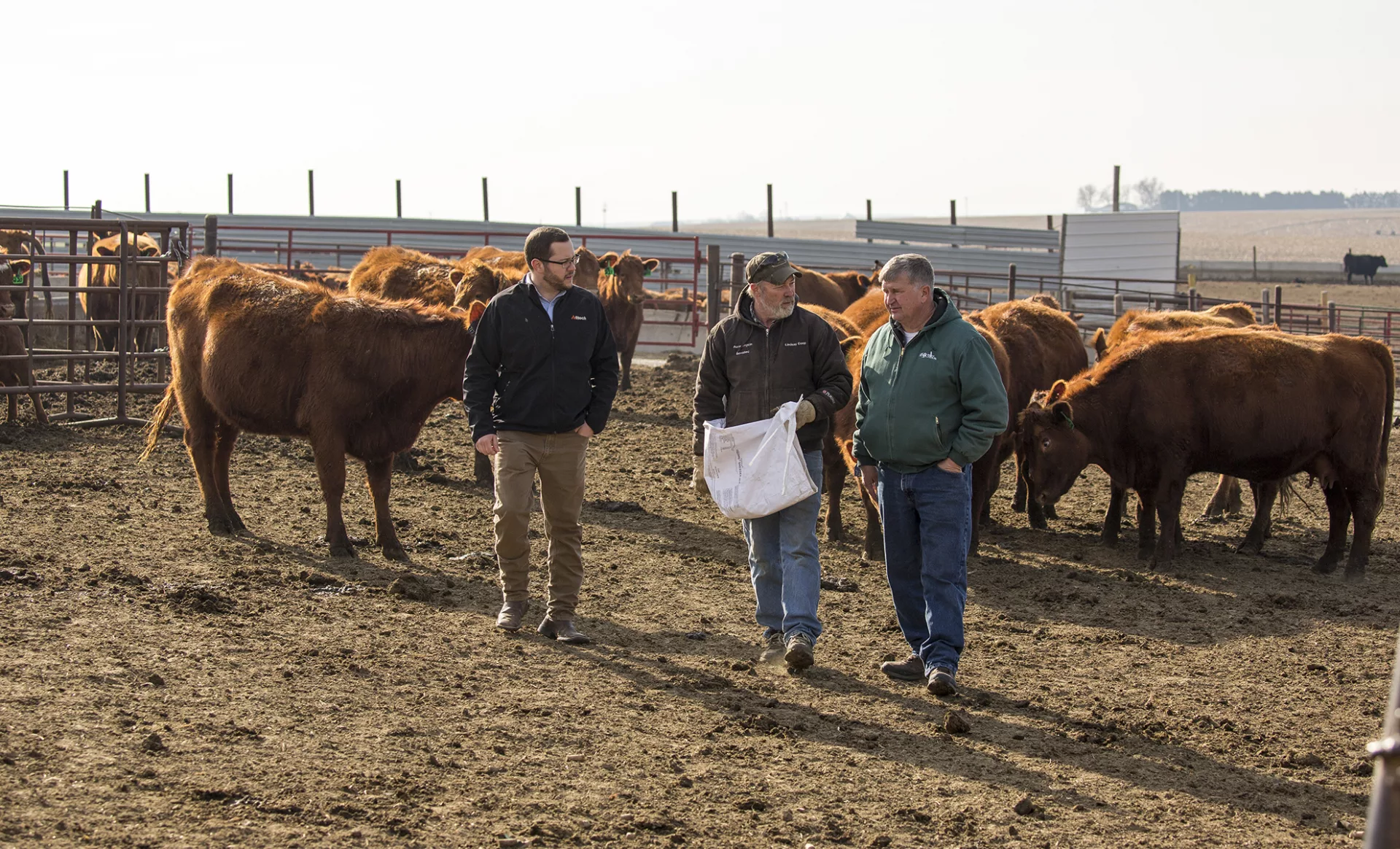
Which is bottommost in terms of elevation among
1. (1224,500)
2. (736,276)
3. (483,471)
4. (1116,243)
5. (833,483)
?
(1224,500)

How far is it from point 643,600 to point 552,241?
215 cm

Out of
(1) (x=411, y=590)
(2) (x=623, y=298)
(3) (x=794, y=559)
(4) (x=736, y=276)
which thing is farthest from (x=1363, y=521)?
(2) (x=623, y=298)

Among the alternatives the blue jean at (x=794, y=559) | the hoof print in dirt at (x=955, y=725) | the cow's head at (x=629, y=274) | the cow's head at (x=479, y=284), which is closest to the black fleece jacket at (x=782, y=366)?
the blue jean at (x=794, y=559)

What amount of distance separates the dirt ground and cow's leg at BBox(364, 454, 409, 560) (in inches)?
6.7

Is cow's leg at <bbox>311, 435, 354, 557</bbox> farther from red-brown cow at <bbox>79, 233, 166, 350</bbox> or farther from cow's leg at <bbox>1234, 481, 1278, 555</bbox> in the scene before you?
red-brown cow at <bbox>79, 233, 166, 350</bbox>

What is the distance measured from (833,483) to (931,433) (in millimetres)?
3558

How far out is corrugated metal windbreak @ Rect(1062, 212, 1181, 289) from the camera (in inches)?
1296

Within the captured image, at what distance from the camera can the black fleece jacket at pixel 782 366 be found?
18.9 ft

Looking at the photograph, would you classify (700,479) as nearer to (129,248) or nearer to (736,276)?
(736,276)

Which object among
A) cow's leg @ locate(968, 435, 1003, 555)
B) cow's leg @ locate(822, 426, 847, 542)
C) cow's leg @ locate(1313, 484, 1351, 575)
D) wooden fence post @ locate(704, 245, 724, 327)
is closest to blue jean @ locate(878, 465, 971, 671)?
cow's leg @ locate(968, 435, 1003, 555)

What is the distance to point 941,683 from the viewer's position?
5.48 metres

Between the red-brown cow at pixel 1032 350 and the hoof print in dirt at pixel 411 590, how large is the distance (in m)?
4.41

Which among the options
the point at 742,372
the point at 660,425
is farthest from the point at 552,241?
the point at 660,425

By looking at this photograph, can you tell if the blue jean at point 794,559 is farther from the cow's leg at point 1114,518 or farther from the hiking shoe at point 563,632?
the cow's leg at point 1114,518
